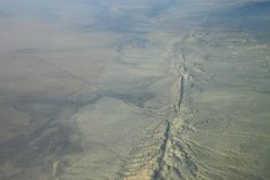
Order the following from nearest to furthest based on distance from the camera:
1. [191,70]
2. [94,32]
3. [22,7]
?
1. [191,70]
2. [94,32]
3. [22,7]

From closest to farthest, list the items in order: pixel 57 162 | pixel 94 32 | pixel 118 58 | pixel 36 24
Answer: pixel 57 162
pixel 118 58
pixel 94 32
pixel 36 24

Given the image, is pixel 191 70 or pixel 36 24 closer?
pixel 191 70

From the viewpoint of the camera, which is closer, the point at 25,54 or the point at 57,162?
the point at 57,162

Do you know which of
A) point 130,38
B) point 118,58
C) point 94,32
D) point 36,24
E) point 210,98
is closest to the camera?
point 210,98

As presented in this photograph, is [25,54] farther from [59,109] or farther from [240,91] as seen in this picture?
[240,91]

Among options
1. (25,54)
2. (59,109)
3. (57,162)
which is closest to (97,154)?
(57,162)

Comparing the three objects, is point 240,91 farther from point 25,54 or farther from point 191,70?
point 25,54

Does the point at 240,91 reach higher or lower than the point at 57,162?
higher

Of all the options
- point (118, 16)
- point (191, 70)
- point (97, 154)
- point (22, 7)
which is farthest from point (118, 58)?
point (22, 7)

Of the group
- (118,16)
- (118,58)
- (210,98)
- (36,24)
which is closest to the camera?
(210,98)
